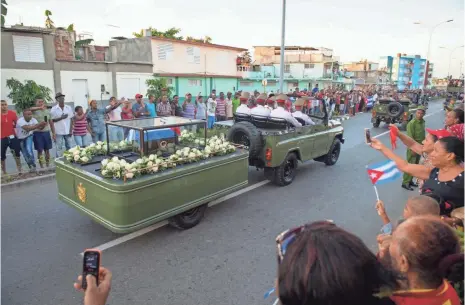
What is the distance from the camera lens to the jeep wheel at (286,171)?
7.25 metres

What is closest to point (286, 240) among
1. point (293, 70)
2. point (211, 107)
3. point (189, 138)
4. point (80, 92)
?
point (189, 138)

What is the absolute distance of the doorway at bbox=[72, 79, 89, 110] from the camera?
→ 20859 mm

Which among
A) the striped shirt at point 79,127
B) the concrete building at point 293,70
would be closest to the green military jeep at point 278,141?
the striped shirt at point 79,127

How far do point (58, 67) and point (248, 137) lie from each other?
56.8ft

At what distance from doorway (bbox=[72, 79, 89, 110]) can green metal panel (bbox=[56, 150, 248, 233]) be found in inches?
698

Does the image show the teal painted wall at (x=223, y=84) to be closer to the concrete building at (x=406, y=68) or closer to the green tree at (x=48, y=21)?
the green tree at (x=48, y=21)

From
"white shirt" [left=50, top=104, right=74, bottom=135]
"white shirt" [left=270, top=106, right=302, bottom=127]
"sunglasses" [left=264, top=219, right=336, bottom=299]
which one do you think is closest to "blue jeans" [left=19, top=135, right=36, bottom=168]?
"white shirt" [left=50, top=104, right=74, bottom=135]

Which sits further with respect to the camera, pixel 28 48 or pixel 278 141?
pixel 28 48

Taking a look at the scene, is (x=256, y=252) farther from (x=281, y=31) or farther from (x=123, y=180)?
(x=281, y=31)

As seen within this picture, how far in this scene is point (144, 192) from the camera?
4355mm

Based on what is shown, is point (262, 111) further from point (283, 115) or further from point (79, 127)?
point (79, 127)

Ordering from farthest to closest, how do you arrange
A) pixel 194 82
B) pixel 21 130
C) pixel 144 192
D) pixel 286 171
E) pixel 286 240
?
pixel 194 82 < pixel 21 130 < pixel 286 171 < pixel 144 192 < pixel 286 240

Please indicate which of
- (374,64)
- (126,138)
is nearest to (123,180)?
(126,138)

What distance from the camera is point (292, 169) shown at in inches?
304
